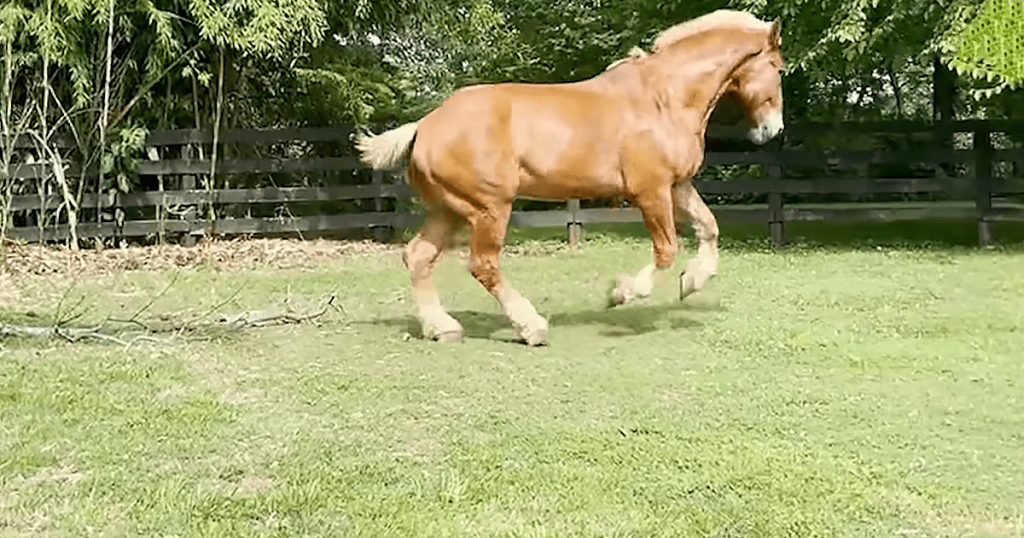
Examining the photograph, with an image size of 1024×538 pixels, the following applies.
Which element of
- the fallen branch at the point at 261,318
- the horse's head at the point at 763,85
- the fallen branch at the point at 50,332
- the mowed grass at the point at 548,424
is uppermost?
the horse's head at the point at 763,85

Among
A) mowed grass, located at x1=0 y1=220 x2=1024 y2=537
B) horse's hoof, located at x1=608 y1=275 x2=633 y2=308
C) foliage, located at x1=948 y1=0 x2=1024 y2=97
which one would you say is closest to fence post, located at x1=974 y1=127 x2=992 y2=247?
foliage, located at x1=948 y1=0 x2=1024 y2=97

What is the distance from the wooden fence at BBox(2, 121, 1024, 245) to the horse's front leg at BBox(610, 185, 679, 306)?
5.19 meters

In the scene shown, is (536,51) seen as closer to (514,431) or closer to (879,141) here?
(879,141)

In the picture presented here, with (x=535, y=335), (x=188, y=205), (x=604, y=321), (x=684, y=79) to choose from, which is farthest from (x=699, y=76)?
(x=188, y=205)

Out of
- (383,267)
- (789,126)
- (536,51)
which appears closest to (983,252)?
(789,126)

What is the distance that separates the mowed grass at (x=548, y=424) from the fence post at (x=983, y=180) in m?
4.37

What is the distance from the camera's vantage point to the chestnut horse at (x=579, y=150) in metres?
5.75

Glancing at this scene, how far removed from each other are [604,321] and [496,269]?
99 centimetres

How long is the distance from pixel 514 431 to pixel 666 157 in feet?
7.51

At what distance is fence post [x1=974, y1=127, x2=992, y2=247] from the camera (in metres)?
11.1

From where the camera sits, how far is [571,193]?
5969 millimetres

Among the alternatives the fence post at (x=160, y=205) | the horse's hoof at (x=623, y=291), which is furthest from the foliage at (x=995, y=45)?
the fence post at (x=160, y=205)

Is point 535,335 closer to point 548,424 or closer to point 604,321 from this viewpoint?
point 604,321

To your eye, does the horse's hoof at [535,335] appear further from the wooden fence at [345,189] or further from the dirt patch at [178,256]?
the wooden fence at [345,189]
